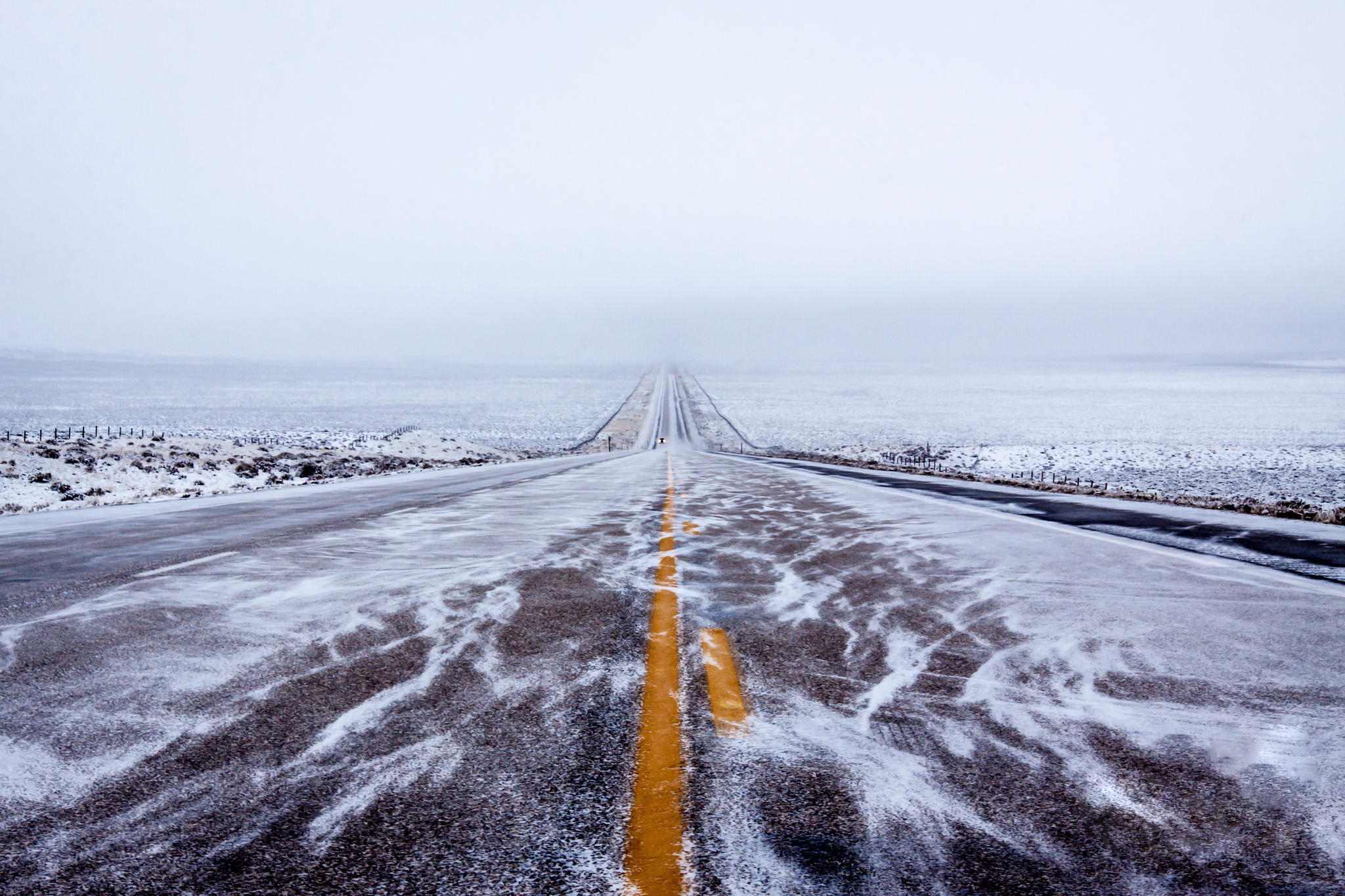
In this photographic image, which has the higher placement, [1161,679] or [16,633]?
[1161,679]

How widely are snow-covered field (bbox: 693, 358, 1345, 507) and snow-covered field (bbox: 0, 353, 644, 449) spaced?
1689cm

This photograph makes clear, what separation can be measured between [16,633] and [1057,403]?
10389cm

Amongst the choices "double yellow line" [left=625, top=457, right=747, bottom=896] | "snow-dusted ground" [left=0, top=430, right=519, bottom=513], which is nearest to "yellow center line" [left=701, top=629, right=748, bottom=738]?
"double yellow line" [left=625, top=457, right=747, bottom=896]

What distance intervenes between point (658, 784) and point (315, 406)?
307 ft

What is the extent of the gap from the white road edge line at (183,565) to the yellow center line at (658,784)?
408 cm

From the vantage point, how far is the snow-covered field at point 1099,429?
116 ft

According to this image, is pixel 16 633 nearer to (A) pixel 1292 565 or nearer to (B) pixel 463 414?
(A) pixel 1292 565

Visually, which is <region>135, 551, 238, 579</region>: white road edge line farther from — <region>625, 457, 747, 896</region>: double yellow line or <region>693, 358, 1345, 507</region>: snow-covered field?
<region>693, 358, 1345, 507</region>: snow-covered field

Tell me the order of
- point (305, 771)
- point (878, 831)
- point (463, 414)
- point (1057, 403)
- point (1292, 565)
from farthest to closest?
point (1057, 403), point (463, 414), point (1292, 565), point (305, 771), point (878, 831)

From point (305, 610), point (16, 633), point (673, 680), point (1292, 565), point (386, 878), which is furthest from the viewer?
point (1292, 565)

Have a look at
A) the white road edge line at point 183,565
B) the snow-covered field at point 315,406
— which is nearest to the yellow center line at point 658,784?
the white road edge line at point 183,565

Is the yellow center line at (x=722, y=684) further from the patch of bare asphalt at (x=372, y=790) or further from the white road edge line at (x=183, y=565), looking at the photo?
the white road edge line at (x=183, y=565)

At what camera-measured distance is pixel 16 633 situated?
450cm

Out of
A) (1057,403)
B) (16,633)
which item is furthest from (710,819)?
(1057,403)
